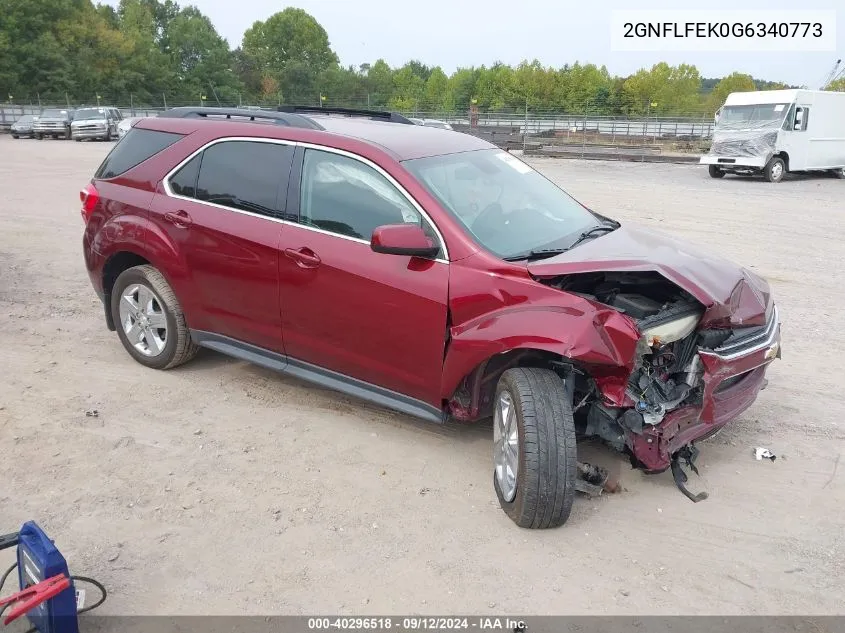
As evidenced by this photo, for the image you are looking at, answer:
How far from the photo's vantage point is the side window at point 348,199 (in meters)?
3.93

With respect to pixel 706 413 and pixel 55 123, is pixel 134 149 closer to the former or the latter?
pixel 706 413

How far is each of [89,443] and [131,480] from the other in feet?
1.86

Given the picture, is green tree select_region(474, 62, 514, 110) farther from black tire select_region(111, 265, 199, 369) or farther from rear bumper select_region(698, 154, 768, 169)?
black tire select_region(111, 265, 199, 369)

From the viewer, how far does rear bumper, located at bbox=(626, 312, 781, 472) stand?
3.42 meters

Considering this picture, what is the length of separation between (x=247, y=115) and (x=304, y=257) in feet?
4.36

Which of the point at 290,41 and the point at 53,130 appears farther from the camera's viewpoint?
the point at 290,41

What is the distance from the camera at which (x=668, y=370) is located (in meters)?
3.57

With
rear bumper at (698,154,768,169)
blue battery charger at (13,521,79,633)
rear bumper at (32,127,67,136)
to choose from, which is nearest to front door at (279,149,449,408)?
blue battery charger at (13,521,79,633)

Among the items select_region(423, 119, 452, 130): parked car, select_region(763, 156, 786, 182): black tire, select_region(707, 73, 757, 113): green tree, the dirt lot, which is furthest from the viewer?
select_region(707, 73, 757, 113): green tree

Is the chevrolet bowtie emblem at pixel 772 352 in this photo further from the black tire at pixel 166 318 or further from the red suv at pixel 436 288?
the black tire at pixel 166 318

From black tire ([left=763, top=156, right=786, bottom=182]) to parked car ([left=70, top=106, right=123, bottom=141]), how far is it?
86.9 feet

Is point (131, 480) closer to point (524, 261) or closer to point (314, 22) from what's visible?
point (524, 261)

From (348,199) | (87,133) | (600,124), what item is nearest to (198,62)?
(87,133)

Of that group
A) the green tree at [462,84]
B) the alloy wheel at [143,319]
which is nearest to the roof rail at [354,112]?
the alloy wheel at [143,319]
